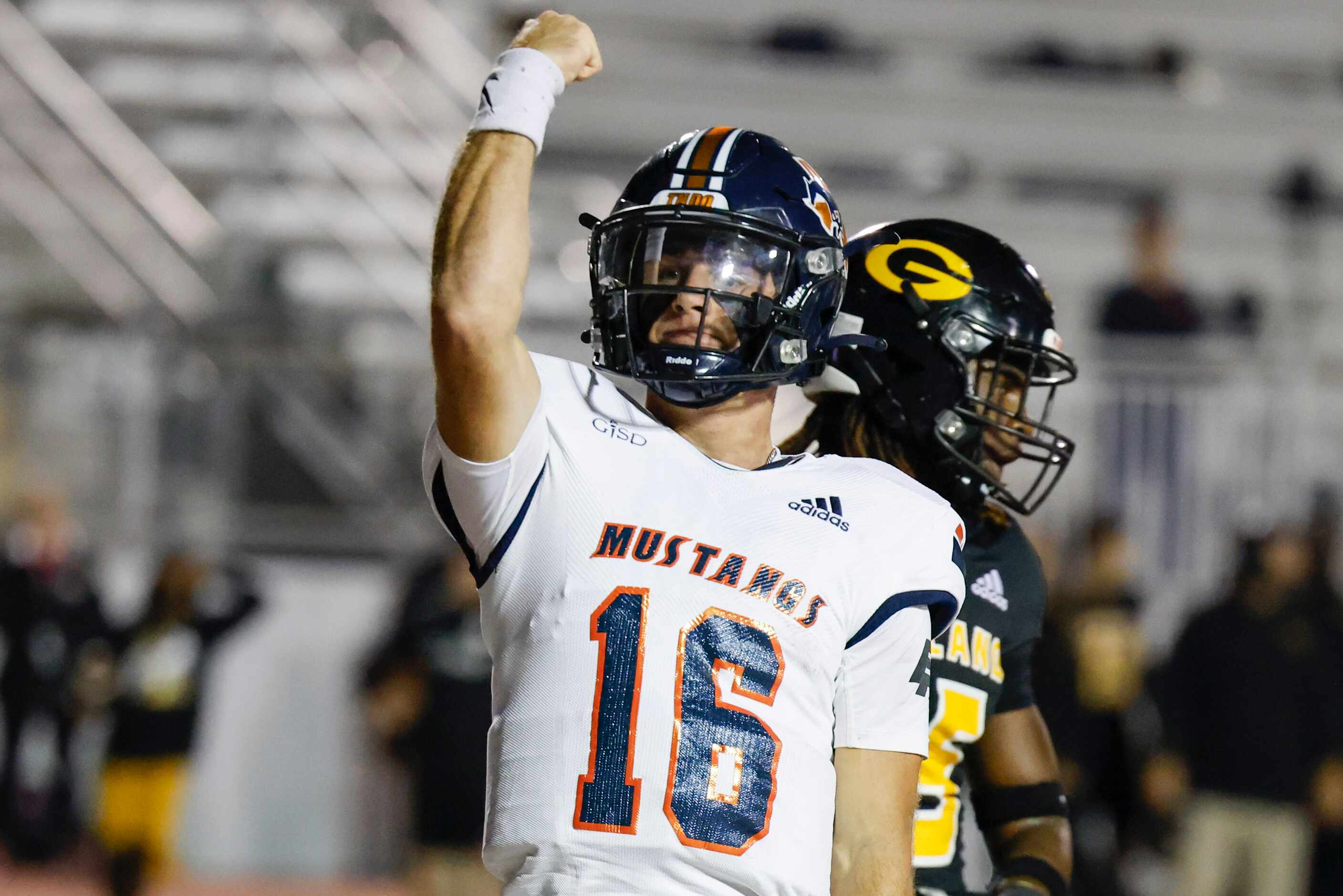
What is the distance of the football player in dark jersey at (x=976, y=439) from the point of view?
310 centimetres

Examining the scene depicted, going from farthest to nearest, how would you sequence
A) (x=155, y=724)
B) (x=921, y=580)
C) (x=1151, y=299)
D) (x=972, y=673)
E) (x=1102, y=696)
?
(x=1151, y=299), (x=155, y=724), (x=1102, y=696), (x=972, y=673), (x=921, y=580)

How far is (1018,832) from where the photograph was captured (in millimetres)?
3148

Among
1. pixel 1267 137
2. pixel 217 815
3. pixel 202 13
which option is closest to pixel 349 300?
pixel 202 13

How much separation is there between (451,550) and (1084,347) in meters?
3.41

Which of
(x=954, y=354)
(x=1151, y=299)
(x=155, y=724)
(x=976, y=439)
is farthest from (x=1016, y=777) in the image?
(x=1151, y=299)

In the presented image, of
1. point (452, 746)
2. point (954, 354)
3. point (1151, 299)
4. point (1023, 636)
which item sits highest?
point (1151, 299)

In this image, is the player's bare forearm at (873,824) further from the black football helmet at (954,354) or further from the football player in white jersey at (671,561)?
the black football helmet at (954,354)

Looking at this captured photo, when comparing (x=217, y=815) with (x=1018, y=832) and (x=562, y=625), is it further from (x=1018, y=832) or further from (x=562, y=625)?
(x=562, y=625)

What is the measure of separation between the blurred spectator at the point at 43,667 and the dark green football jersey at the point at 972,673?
6.70 m

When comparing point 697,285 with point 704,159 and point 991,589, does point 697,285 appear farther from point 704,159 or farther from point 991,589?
point 991,589

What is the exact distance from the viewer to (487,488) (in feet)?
7.36

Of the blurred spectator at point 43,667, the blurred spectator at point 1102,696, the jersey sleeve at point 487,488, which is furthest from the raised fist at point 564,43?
the blurred spectator at point 43,667

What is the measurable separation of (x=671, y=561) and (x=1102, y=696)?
5.96 metres

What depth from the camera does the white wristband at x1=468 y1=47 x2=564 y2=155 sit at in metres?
2.31
